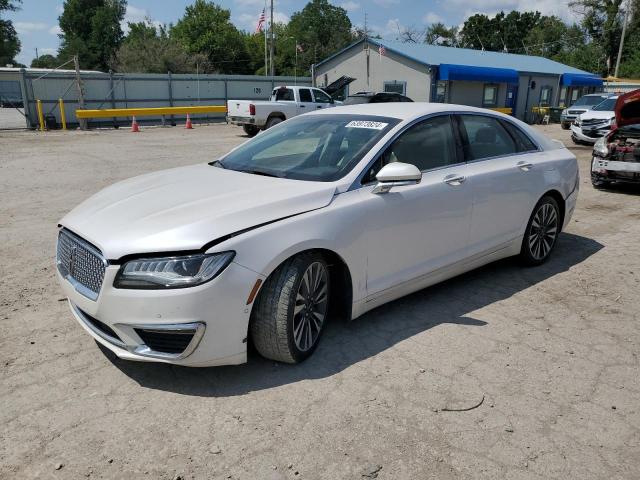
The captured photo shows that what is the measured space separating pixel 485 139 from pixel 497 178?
0.42 metres

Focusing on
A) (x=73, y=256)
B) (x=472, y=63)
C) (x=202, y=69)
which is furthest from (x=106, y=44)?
(x=73, y=256)

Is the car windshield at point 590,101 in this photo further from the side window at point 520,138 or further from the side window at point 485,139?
the side window at point 485,139

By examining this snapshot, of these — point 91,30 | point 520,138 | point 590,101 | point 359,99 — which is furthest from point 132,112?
point 91,30

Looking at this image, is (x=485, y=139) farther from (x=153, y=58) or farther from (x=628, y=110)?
(x=153, y=58)

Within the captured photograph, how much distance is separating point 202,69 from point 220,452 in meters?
56.0

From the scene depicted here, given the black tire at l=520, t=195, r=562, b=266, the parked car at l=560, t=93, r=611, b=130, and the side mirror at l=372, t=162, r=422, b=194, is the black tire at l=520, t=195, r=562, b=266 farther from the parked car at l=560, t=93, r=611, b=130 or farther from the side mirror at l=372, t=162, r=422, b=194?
the parked car at l=560, t=93, r=611, b=130

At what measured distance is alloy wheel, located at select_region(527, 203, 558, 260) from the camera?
5.11 m

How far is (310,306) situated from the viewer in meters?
3.36

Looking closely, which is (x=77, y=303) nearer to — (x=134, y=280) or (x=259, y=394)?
(x=134, y=280)

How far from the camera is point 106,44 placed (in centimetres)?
7425

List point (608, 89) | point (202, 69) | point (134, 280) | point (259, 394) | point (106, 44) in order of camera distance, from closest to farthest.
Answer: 1. point (134, 280)
2. point (259, 394)
3. point (608, 89)
4. point (202, 69)
5. point (106, 44)

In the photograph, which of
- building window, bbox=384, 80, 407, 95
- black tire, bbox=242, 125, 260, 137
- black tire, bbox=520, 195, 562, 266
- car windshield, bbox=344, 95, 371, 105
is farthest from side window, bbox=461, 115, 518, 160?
building window, bbox=384, 80, 407, 95

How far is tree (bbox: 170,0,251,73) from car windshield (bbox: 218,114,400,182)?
65979mm

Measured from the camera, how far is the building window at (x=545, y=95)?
1366 inches
